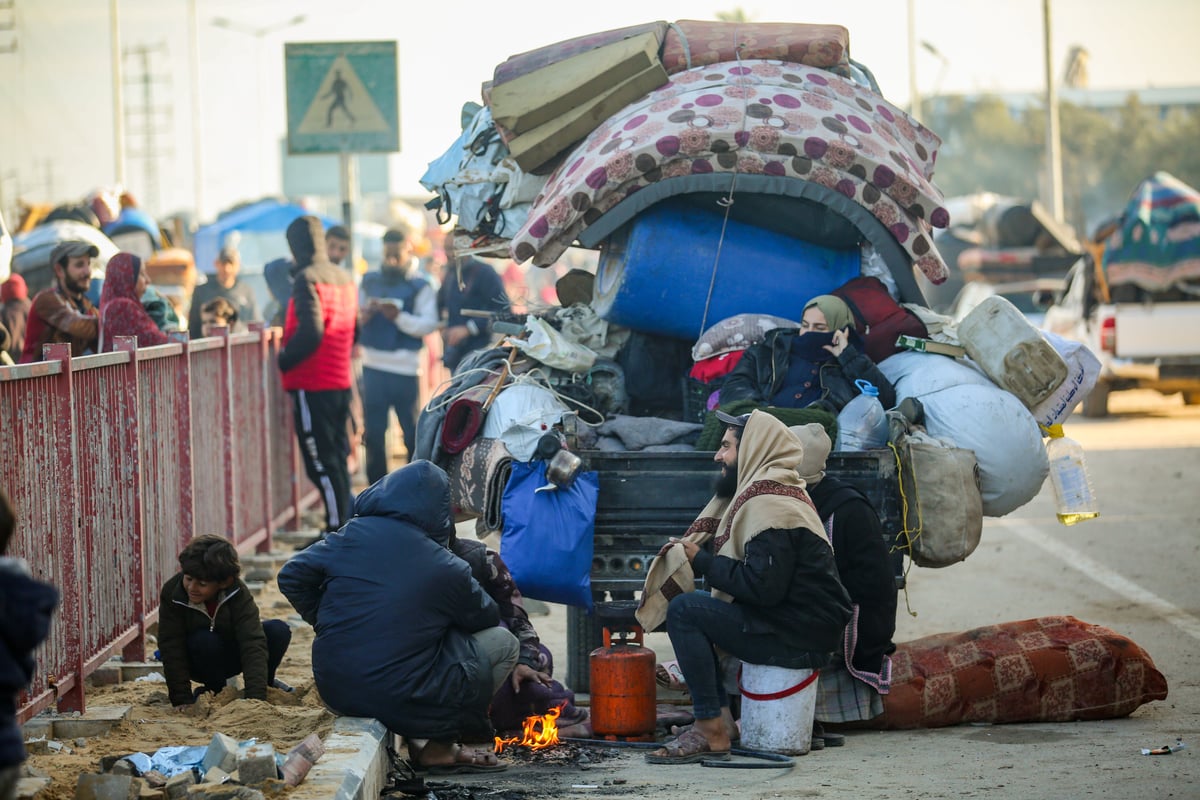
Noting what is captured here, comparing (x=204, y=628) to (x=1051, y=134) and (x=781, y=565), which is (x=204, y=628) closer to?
(x=781, y=565)

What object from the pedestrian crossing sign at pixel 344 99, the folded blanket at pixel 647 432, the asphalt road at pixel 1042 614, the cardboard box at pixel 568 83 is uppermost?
the pedestrian crossing sign at pixel 344 99

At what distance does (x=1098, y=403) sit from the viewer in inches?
894

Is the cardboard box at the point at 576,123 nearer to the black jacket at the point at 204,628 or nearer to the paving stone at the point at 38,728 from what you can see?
the black jacket at the point at 204,628

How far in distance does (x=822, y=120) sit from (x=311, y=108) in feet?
24.3

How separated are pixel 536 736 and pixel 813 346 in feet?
7.60

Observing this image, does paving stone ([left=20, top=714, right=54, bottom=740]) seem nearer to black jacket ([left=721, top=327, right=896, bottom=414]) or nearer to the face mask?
black jacket ([left=721, top=327, right=896, bottom=414])

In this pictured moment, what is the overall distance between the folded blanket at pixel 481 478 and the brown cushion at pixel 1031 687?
1936 millimetres

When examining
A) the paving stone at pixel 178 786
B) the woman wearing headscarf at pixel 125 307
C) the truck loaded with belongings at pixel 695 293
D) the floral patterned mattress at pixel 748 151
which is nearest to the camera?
the paving stone at pixel 178 786

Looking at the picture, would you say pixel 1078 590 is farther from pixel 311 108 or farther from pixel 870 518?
pixel 311 108

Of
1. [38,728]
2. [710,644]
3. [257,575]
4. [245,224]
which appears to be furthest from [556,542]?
[245,224]

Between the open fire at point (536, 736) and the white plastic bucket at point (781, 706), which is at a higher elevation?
the white plastic bucket at point (781, 706)

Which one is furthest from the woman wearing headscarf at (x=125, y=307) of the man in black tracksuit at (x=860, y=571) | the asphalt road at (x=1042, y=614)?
the man in black tracksuit at (x=860, y=571)

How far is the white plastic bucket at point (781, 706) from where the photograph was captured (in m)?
6.78

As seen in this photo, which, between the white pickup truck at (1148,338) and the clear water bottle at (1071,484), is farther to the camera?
the white pickup truck at (1148,338)
